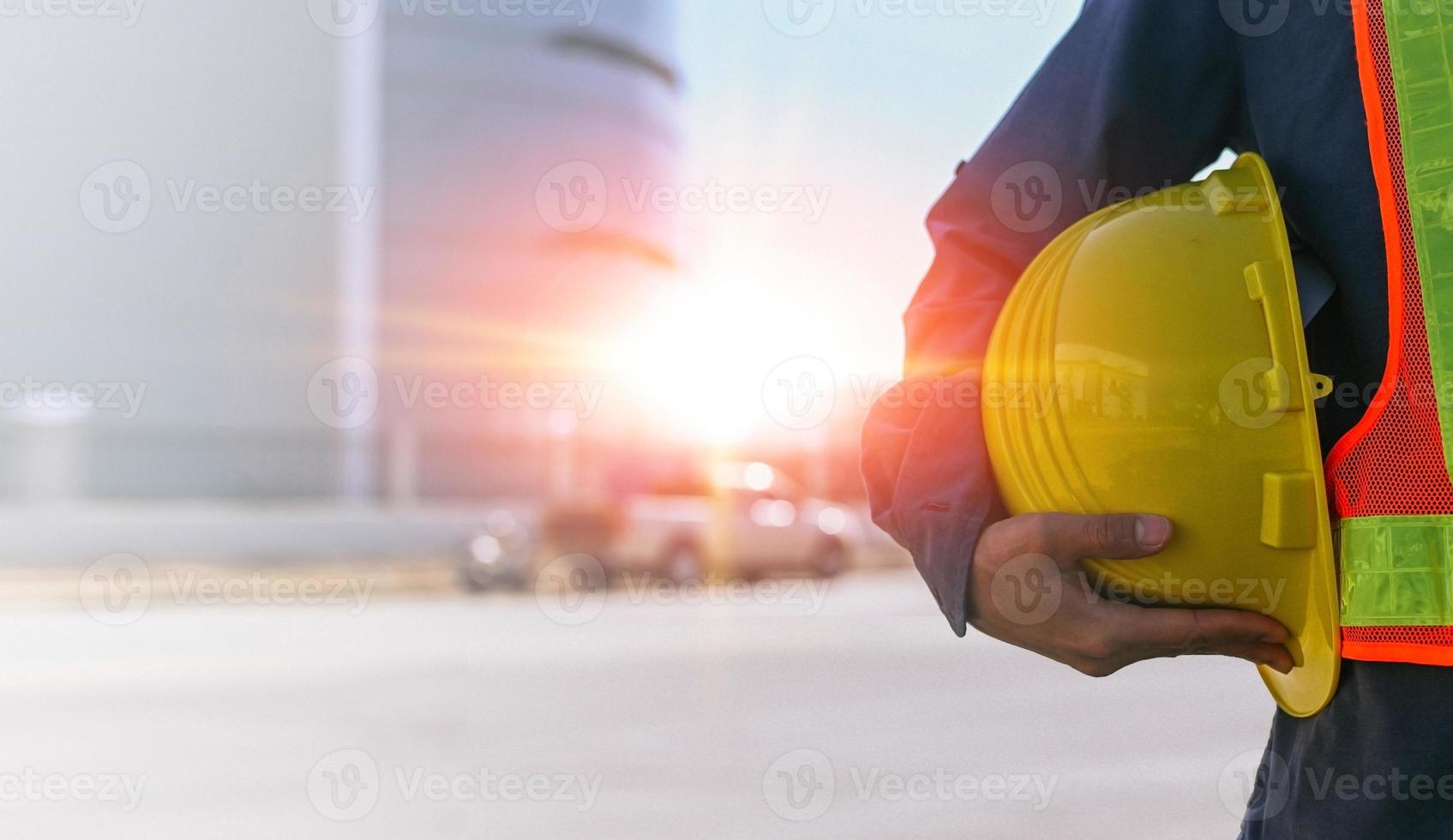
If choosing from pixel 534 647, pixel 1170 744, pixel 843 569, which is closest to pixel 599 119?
pixel 843 569

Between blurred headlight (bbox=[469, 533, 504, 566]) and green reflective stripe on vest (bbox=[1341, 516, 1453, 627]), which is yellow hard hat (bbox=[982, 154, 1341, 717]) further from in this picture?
blurred headlight (bbox=[469, 533, 504, 566])

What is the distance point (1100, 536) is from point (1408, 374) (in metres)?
0.26

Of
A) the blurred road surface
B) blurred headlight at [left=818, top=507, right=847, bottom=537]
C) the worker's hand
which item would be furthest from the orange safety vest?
blurred headlight at [left=818, top=507, right=847, bottom=537]

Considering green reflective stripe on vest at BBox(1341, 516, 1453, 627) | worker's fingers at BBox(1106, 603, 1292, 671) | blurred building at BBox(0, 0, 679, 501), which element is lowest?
worker's fingers at BBox(1106, 603, 1292, 671)

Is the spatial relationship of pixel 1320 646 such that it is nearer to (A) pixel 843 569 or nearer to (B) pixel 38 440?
(A) pixel 843 569

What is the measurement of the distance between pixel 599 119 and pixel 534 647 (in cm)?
1740

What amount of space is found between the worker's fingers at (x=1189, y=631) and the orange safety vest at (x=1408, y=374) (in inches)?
3.8

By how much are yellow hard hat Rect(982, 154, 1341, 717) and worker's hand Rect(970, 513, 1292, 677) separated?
0.07 ft

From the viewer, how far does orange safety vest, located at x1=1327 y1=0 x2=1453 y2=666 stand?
0.89m

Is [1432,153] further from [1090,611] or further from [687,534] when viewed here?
[687,534]

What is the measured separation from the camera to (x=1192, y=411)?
1074 millimetres

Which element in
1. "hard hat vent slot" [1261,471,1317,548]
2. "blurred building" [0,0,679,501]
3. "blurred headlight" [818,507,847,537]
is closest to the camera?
"hard hat vent slot" [1261,471,1317,548]

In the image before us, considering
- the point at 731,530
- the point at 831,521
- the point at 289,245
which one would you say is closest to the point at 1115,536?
the point at 731,530

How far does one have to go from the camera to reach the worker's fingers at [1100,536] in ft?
3.47
